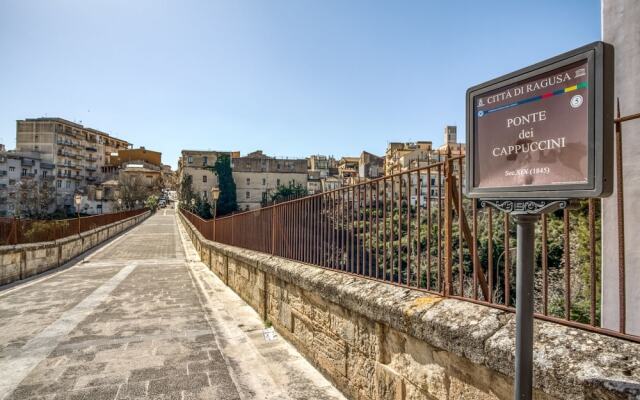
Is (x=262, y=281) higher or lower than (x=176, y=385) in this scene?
higher

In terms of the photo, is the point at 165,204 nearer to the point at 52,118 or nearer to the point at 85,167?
the point at 85,167

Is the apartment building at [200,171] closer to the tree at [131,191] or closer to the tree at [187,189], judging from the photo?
the tree at [187,189]

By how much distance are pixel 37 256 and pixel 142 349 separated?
11.0 m

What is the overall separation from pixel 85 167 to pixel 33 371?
9412cm

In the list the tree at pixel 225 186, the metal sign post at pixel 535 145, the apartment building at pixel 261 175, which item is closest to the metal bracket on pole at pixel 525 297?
the metal sign post at pixel 535 145

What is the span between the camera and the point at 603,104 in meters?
1.21

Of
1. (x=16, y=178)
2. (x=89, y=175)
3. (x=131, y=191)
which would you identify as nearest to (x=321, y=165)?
(x=131, y=191)

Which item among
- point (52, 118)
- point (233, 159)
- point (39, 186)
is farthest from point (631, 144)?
point (52, 118)

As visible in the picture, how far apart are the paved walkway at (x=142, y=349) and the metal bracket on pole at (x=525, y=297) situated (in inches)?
105

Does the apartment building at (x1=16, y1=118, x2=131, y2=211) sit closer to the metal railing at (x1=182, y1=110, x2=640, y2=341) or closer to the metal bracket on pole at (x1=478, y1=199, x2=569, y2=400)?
the metal railing at (x1=182, y1=110, x2=640, y2=341)

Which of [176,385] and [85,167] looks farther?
[85,167]

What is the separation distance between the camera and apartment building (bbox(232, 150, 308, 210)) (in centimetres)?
7038

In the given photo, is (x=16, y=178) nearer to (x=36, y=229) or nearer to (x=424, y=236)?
(x=36, y=229)

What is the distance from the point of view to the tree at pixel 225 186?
64.9 m
